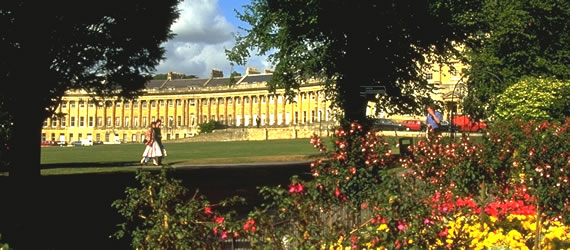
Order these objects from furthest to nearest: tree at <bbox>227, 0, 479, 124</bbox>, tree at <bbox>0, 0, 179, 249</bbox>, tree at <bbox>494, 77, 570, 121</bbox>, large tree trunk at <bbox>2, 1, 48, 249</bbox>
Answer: tree at <bbox>494, 77, 570, 121</bbox> < tree at <bbox>227, 0, 479, 124</bbox> < tree at <bbox>0, 0, 179, 249</bbox> < large tree trunk at <bbox>2, 1, 48, 249</bbox>

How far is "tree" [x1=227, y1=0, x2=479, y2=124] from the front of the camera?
25.9m

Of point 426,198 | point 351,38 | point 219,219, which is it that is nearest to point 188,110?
point 351,38

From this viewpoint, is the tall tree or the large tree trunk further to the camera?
the tall tree

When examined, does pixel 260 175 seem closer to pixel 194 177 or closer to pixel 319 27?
pixel 194 177

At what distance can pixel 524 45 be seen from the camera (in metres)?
42.6

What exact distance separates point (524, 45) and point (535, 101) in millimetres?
7825

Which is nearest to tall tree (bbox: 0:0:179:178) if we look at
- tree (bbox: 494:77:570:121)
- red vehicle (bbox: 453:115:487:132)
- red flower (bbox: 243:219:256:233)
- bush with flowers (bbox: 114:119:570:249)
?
red vehicle (bbox: 453:115:487:132)

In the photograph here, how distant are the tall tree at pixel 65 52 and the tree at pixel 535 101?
2021cm

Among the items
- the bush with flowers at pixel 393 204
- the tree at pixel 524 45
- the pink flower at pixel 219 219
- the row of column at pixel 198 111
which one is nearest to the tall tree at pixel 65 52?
the bush with flowers at pixel 393 204

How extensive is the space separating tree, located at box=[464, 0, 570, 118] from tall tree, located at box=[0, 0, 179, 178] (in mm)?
24490

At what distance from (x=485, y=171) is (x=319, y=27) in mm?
16776

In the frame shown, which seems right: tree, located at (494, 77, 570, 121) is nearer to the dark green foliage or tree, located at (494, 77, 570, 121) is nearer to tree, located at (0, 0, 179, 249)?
tree, located at (0, 0, 179, 249)

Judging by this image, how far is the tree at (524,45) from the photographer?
4125cm

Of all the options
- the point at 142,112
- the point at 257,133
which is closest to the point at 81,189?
the point at 257,133
